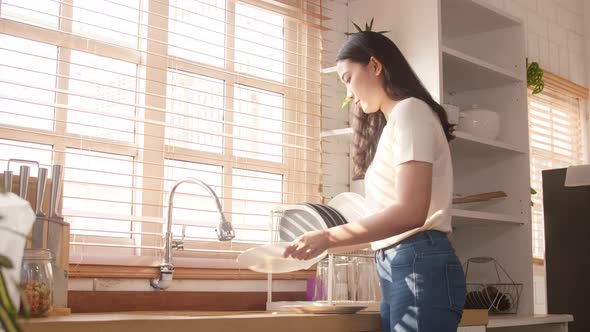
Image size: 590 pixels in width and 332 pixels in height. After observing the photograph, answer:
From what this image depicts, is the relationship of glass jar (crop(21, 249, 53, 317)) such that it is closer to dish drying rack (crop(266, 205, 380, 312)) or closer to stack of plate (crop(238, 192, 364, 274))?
stack of plate (crop(238, 192, 364, 274))

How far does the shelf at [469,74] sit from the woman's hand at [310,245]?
1399 mm

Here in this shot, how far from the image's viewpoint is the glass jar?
1.66 metres

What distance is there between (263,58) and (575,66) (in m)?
2.52

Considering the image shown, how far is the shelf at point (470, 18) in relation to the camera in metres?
3.06

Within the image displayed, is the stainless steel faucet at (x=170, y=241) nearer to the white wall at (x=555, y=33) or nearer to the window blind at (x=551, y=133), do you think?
the white wall at (x=555, y=33)

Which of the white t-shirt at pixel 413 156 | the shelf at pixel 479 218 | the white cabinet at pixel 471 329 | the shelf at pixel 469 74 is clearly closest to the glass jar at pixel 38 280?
the white t-shirt at pixel 413 156

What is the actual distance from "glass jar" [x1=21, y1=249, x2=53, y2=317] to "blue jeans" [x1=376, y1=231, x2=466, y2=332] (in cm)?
77

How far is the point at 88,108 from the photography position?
241 centimetres

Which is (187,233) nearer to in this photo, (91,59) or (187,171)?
(187,171)

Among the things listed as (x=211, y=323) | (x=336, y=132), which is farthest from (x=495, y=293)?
(x=211, y=323)

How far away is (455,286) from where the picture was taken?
1705 mm

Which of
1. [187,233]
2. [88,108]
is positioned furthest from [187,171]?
[88,108]

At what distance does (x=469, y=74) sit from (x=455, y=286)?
164cm

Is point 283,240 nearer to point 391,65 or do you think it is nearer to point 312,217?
point 312,217
